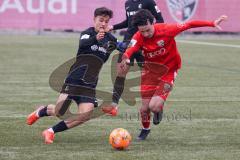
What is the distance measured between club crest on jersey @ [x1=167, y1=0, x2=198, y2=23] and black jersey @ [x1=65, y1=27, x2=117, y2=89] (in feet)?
70.2

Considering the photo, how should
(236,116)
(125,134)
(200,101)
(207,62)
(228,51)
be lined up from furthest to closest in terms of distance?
(228,51) → (207,62) → (200,101) → (236,116) → (125,134)

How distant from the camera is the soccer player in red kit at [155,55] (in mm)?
9172

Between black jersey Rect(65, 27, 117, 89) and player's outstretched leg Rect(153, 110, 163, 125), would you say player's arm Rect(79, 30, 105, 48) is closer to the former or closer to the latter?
black jersey Rect(65, 27, 117, 89)

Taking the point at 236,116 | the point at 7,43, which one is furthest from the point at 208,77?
the point at 7,43

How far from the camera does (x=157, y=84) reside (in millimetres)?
9852

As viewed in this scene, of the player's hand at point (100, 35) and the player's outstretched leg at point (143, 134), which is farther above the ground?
the player's hand at point (100, 35)

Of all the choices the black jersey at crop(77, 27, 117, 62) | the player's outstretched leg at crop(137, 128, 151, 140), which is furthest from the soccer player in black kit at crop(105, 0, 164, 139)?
the black jersey at crop(77, 27, 117, 62)

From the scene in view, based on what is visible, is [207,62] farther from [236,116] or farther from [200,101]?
[236,116]

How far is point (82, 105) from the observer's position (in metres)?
9.30

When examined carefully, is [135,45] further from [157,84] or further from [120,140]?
[120,140]

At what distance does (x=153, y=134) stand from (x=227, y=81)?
6.81m

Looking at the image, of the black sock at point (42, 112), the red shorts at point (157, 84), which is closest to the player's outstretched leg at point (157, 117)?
the red shorts at point (157, 84)

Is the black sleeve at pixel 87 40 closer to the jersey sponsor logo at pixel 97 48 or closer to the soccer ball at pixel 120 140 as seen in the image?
the jersey sponsor logo at pixel 97 48

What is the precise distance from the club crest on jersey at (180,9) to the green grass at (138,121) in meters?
10.1
